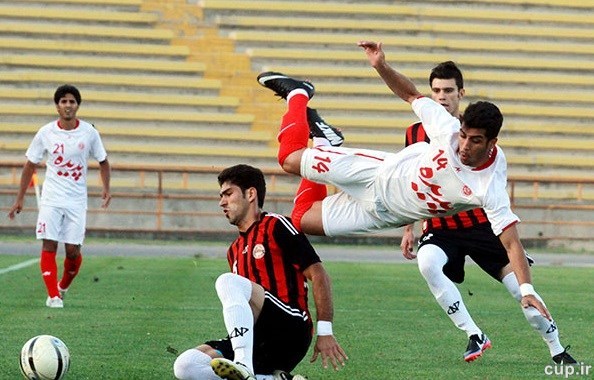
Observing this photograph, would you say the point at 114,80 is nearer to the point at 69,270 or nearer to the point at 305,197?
the point at 69,270

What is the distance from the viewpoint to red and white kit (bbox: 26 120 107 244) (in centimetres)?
1291

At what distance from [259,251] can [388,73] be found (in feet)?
5.81

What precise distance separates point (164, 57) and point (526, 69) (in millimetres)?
7873

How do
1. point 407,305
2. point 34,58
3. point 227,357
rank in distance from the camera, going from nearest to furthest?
point 227,357 < point 407,305 < point 34,58

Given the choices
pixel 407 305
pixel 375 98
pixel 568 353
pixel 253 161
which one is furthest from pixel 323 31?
pixel 568 353

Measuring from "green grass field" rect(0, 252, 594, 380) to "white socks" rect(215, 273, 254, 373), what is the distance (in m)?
0.84

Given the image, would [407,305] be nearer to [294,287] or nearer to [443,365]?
[443,365]

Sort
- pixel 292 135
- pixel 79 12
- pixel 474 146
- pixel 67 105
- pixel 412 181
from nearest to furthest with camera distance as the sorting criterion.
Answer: pixel 474 146
pixel 412 181
pixel 292 135
pixel 67 105
pixel 79 12

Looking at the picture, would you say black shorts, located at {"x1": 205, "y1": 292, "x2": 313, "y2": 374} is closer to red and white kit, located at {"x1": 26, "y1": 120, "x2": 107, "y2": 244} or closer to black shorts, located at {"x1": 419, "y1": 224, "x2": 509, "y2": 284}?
black shorts, located at {"x1": 419, "y1": 224, "x2": 509, "y2": 284}

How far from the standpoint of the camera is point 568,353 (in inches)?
361

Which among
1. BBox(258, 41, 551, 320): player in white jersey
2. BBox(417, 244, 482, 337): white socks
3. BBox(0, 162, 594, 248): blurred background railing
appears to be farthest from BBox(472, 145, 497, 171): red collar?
BBox(0, 162, 594, 248): blurred background railing

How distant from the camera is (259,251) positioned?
7.13 metres

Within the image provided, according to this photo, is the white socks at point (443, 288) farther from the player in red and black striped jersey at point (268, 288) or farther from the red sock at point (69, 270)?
the red sock at point (69, 270)

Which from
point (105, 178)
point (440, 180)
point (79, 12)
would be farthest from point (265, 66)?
point (440, 180)
